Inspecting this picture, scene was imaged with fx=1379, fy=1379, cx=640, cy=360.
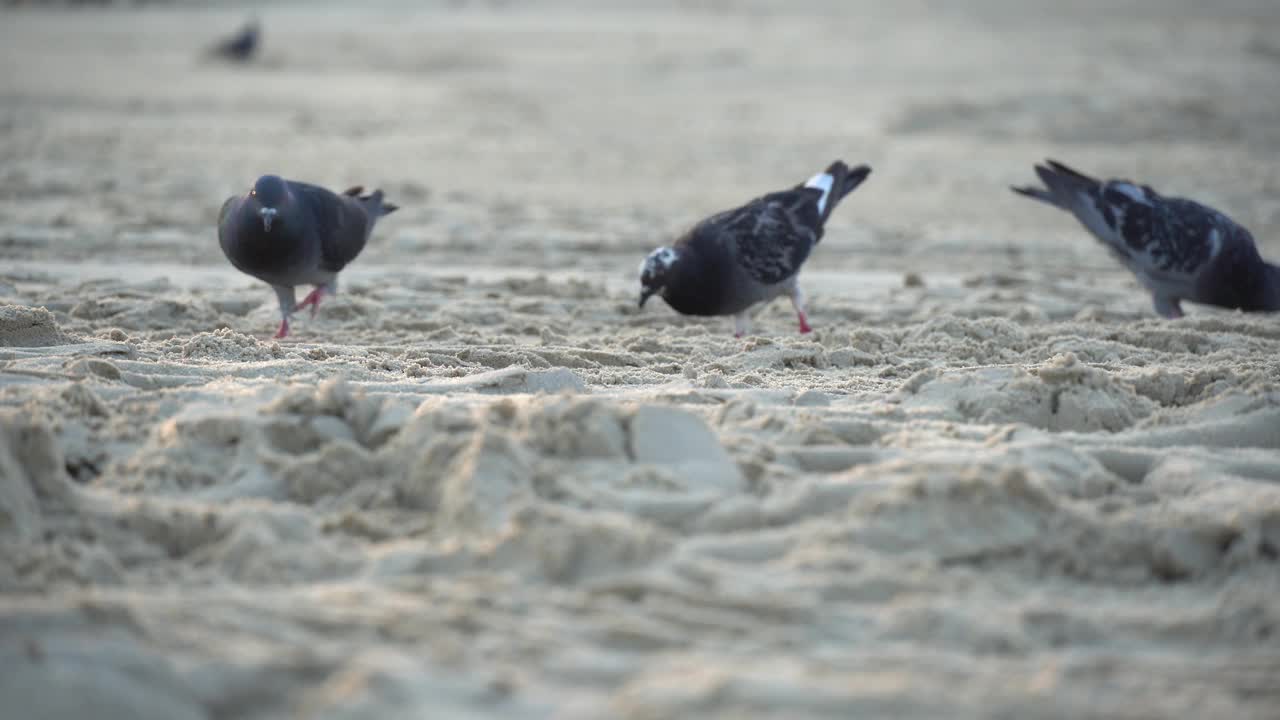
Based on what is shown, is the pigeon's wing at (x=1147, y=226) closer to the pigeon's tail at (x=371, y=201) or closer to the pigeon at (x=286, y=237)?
the pigeon's tail at (x=371, y=201)

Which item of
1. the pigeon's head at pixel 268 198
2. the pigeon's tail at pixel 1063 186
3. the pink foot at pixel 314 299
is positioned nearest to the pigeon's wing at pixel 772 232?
the pigeon's tail at pixel 1063 186

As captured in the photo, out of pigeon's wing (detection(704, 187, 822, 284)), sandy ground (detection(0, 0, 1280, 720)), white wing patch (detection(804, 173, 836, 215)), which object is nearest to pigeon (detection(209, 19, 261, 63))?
sandy ground (detection(0, 0, 1280, 720))

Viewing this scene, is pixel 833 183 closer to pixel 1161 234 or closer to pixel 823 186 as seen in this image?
pixel 823 186

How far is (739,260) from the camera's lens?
704cm

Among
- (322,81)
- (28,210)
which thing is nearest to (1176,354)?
(28,210)

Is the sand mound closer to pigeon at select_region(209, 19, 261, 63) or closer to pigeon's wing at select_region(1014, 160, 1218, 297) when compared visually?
pigeon's wing at select_region(1014, 160, 1218, 297)

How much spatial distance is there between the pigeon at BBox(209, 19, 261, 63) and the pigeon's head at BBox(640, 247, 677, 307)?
19196 mm

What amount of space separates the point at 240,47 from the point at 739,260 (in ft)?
63.2

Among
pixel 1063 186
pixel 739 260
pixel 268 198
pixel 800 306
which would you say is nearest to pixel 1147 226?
pixel 1063 186

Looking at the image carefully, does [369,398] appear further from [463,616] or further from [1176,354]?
[1176,354]

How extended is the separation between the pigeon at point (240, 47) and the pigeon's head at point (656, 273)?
1920 cm

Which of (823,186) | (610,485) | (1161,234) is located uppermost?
(823,186)

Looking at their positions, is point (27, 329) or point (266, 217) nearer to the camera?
point (27, 329)

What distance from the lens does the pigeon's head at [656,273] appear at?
675 centimetres
